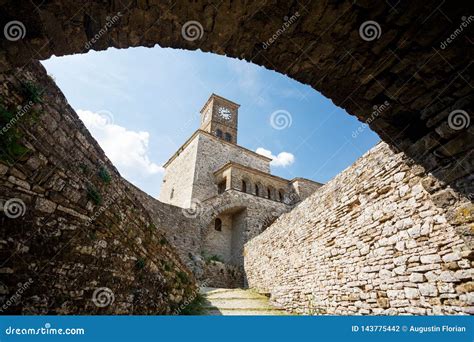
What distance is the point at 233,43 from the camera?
2.34 meters

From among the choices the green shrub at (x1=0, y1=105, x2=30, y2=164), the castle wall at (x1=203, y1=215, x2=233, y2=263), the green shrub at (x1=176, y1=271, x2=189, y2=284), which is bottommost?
the green shrub at (x1=176, y1=271, x2=189, y2=284)

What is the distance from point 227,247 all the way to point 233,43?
1631 cm

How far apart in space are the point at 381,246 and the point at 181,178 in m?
18.9

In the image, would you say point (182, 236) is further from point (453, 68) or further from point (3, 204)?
point (453, 68)

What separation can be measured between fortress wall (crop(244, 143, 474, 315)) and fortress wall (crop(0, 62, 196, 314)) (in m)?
4.38

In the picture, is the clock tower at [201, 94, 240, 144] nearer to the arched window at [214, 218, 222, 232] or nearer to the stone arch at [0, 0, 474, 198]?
the arched window at [214, 218, 222, 232]

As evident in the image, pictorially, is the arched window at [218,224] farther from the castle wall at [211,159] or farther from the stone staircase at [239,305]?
the stone staircase at [239,305]

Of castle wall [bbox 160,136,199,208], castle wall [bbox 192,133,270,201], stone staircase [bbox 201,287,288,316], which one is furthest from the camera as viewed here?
castle wall [bbox 160,136,199,208]

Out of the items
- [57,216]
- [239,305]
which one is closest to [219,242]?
[239,305]

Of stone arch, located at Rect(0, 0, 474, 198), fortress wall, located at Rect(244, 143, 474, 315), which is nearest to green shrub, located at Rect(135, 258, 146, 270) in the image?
stone arch, located at Rect(0, 0, 474, 198)

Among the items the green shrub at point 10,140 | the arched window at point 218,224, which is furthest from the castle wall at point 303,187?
the green shrub at point 10,140

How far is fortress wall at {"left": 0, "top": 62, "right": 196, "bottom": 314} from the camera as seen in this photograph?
9.02ft

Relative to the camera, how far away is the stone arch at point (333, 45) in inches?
75.5

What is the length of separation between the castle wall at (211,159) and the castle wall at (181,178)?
465mm
